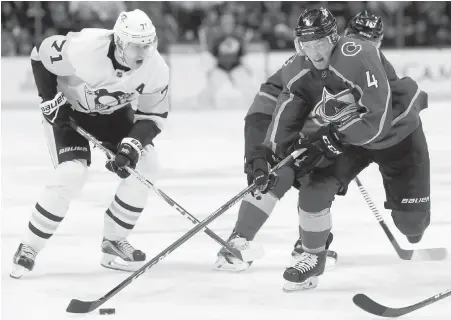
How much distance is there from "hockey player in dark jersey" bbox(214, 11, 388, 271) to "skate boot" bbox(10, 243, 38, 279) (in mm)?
676

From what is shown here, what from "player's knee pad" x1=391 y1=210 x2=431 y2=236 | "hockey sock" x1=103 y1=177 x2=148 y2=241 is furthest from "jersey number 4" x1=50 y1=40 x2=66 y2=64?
"player's knee pad" x1=391 y1=210 x2=431 y2=236

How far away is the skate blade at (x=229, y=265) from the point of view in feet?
11.3

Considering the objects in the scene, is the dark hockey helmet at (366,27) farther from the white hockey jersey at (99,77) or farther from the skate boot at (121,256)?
the skate boot at (121,256)

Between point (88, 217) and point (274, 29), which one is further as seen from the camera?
point (274, 29)

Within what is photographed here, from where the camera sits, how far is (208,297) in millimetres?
3115

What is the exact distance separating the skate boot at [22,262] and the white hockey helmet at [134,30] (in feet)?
2.66

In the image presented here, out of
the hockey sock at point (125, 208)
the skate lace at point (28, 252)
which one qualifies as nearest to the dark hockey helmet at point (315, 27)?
the hockey sock at point (125, 208)

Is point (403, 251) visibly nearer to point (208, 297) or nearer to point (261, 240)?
point (261, 240)

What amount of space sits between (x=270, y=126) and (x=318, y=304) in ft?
2.28

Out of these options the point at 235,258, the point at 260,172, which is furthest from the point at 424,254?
the point at 260,172

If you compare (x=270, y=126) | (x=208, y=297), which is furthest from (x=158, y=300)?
(x=270, y=126)

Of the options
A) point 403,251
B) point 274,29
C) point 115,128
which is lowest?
point 274,29

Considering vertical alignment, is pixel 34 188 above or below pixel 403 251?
below


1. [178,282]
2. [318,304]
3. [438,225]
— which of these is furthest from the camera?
[438,225]
